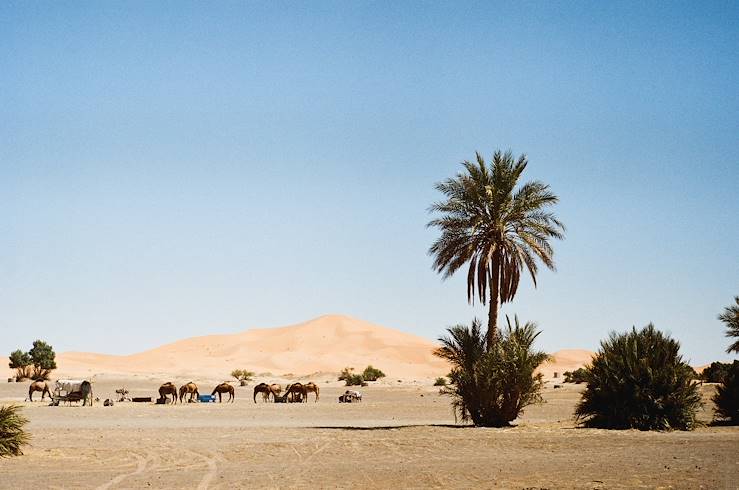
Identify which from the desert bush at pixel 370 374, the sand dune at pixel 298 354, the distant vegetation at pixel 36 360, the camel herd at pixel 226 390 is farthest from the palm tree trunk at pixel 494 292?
the sand dune at pixel 298 354

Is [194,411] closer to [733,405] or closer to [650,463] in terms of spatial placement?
[733,405]

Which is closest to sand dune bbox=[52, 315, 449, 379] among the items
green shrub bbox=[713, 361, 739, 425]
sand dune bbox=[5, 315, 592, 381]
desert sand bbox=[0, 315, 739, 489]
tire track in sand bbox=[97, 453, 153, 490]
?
sand dune bbox=[5, 315, 592, 381]

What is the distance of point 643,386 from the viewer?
2747 cm

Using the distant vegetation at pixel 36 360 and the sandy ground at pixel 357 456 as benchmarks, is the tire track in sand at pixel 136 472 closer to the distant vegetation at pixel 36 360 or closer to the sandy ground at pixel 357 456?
the sandy ground at pixel 357 456

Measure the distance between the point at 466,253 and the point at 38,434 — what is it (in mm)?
16378

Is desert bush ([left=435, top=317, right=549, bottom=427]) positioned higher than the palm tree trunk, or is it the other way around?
the palm tree trunk

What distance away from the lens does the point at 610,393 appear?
92.4 feet

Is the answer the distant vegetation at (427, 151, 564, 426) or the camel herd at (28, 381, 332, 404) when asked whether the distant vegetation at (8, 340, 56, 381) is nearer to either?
the camel herd at (28, 381, 332, 404)

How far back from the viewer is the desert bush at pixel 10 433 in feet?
65.4

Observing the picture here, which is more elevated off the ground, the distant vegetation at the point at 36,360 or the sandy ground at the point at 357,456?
the distant vegetation at the point at 36,360

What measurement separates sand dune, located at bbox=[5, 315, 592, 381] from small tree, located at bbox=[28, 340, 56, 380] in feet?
86.3

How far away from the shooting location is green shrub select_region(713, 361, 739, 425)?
29.9 meters

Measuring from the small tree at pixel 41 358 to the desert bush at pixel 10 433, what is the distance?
230ft

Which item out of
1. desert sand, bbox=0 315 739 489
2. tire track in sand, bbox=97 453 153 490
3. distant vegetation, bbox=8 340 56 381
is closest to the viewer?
tire track in sand, bbox=97 453 153 490
